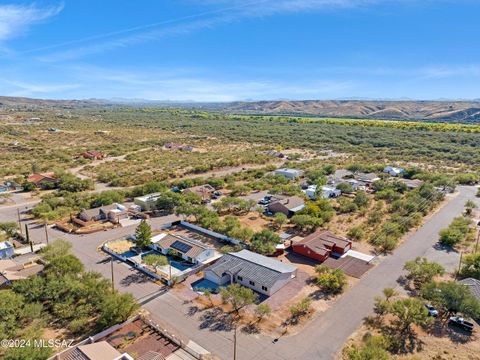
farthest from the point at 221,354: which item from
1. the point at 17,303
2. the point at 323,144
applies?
the point at 323,144

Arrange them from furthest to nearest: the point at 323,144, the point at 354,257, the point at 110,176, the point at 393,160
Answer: the point at 323,144
the point at 393,160
the point at 110,176
the point at 354,257

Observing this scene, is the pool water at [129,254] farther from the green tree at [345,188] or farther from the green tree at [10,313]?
the green tree at [345,188]

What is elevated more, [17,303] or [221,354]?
[17,303]

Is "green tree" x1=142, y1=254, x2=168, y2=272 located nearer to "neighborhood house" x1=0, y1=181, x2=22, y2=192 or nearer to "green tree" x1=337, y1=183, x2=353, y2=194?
"green tree" x1=337, y1=183, x2=353, y2=194

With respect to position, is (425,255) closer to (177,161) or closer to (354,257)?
(354,257)

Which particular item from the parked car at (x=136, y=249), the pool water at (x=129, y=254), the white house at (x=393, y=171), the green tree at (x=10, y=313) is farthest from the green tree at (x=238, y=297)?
the white house at (x=393, y=171)

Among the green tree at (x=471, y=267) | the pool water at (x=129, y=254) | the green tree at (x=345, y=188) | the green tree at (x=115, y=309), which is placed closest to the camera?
the green tree at (x=115, y=309)
